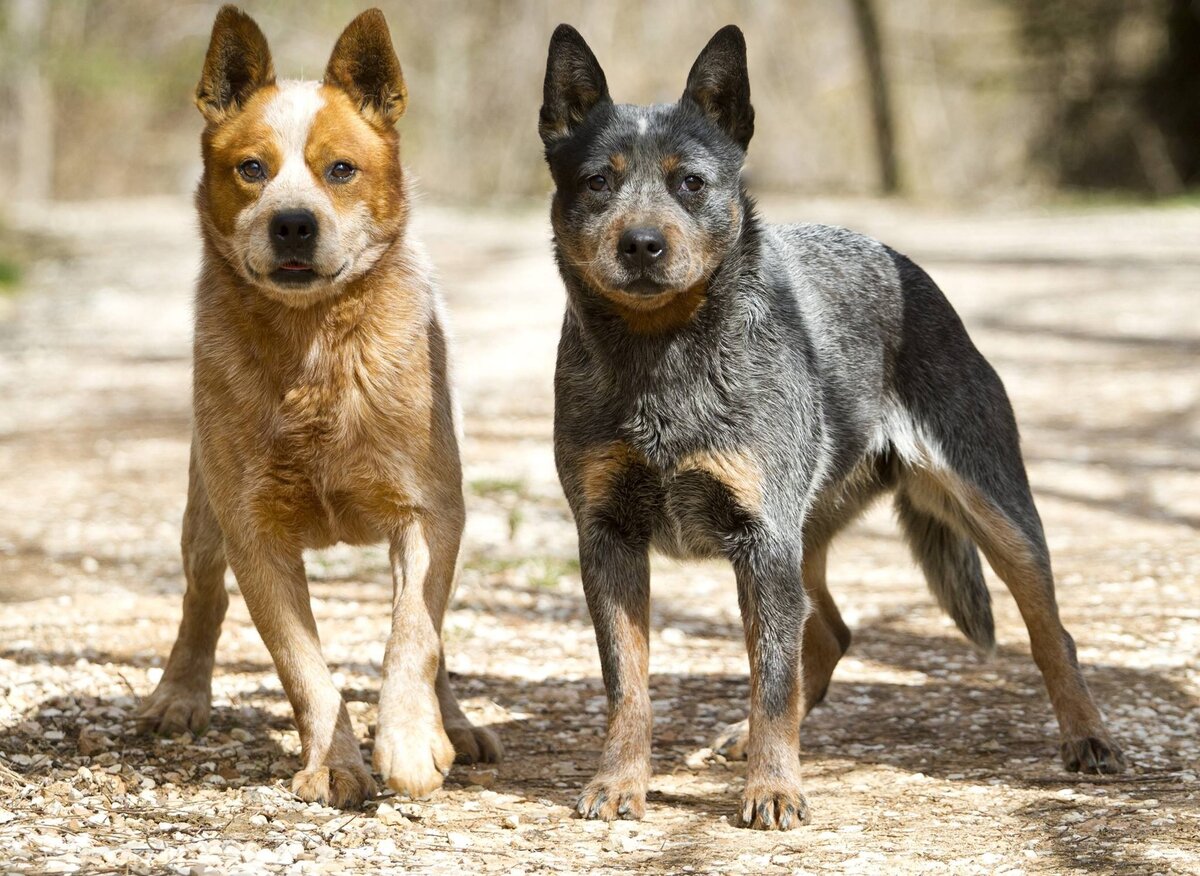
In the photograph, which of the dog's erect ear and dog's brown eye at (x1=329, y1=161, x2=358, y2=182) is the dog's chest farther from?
the dog's erect ear

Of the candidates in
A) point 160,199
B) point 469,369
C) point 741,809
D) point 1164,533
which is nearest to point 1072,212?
point 469,369

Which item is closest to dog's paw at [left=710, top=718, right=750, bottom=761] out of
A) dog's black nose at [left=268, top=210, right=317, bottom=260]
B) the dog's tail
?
the dog's tail

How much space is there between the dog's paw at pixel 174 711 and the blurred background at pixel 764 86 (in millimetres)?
19279

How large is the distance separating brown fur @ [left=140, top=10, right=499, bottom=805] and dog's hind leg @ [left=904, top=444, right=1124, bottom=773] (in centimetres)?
163

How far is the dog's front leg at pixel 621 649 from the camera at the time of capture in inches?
158

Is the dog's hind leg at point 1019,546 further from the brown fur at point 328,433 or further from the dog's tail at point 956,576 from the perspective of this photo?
the brown fur at point 328,433

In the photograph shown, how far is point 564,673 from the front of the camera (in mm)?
5457

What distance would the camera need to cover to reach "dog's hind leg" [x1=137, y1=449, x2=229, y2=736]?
4.60 metres

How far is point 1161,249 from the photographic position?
14906 mm

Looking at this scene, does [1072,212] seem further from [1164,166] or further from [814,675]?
[814,675]

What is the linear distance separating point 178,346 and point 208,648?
831 cm

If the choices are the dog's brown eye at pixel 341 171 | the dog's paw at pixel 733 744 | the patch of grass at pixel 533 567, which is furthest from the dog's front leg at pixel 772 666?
the patch of grass at pixel 533 567

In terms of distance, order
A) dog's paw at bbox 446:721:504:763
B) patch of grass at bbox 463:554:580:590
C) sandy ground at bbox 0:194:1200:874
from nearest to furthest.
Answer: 1. sandy ground at bbox 0:194:1200:874
2. dog's paw at bbox 446:721:504:763
3. patch of grass at bbox 463:554:580:590

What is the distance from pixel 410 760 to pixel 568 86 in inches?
77.5
